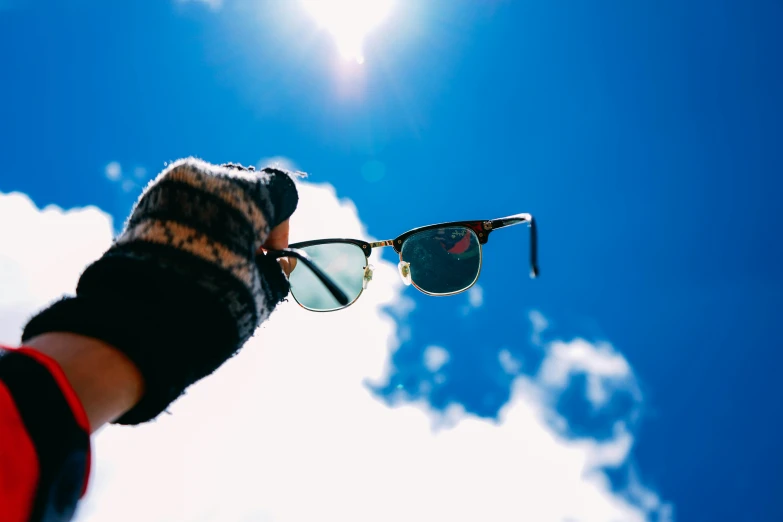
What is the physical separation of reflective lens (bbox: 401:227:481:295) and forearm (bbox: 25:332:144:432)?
6.91ft

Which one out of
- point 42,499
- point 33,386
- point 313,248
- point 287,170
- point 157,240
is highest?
point 313,248

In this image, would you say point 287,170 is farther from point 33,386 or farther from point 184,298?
point 33,386

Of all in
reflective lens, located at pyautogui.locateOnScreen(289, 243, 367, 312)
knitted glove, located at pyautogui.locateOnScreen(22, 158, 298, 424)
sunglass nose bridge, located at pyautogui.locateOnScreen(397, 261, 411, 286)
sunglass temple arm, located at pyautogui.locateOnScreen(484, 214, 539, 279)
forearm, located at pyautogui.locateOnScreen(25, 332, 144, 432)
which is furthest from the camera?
sunglass nose bridge, located at pyautogui.locateOnScreen(397, 261, 411, 286)

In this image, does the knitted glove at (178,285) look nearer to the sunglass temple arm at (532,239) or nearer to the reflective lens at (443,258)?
the sunglass temple arm at (532,239)

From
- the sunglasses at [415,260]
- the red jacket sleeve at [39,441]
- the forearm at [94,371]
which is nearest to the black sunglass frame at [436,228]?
the sunglasses at [415,260]

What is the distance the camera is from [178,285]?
0.94 metres

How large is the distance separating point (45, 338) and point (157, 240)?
299 mm

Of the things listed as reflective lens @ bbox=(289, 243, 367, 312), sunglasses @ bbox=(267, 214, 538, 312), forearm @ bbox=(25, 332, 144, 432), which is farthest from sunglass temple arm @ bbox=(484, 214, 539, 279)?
forearm @ bbox=(25, 332, 144, 432)

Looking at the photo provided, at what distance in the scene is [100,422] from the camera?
2.57 ft

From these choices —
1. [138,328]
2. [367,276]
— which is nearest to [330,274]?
[367,276]

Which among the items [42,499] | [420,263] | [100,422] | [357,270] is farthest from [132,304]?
[420,263]

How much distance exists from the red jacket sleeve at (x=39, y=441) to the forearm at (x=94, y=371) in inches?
2.0

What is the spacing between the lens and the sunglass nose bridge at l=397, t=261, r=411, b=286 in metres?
2.85

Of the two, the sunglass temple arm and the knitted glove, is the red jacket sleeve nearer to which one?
the knitted glove
